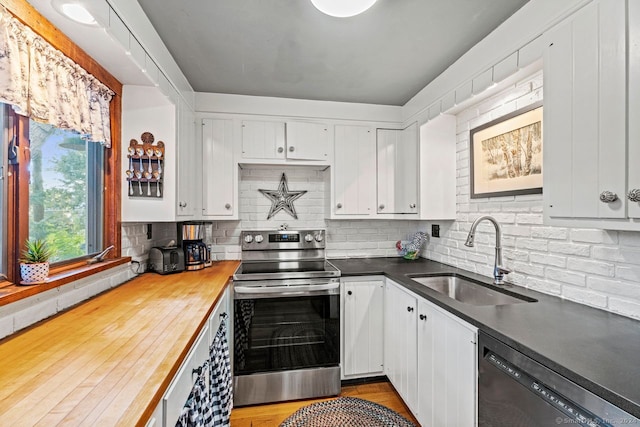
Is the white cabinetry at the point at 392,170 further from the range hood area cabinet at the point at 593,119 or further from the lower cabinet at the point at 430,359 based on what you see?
the range hood area cabinet at the point at 593,119

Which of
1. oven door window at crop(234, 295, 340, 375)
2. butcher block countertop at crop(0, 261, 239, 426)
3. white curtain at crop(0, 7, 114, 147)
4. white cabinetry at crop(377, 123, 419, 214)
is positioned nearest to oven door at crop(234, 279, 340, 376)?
oven door window at crop(234, 295, 340, 375)

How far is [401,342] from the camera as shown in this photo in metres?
2.11

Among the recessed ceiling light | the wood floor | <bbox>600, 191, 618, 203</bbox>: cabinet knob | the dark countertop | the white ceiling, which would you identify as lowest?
the wood floor

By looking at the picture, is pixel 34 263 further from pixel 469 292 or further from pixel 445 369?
pixel 469 292

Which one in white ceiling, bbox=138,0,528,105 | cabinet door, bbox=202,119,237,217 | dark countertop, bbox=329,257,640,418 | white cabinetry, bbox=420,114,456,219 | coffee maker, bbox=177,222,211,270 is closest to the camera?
dark countertop, bbox=329,257,640,418

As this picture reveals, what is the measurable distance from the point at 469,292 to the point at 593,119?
129cm

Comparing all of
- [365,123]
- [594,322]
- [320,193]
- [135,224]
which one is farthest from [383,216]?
[135,224]

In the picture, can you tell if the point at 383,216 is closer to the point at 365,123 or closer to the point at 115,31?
the point at 365,123

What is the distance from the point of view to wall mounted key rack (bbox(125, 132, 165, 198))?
76.8 inches

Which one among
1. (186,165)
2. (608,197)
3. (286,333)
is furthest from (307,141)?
(608,197)

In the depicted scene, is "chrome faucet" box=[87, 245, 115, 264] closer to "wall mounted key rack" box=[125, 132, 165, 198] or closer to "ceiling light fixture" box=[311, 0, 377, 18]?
"wall mounted key rack" box=[125, 132, 165, 198]

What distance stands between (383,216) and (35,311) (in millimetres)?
2397

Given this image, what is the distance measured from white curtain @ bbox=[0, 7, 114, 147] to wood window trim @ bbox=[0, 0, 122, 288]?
0.04 meters

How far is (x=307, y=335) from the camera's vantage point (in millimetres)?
2301
